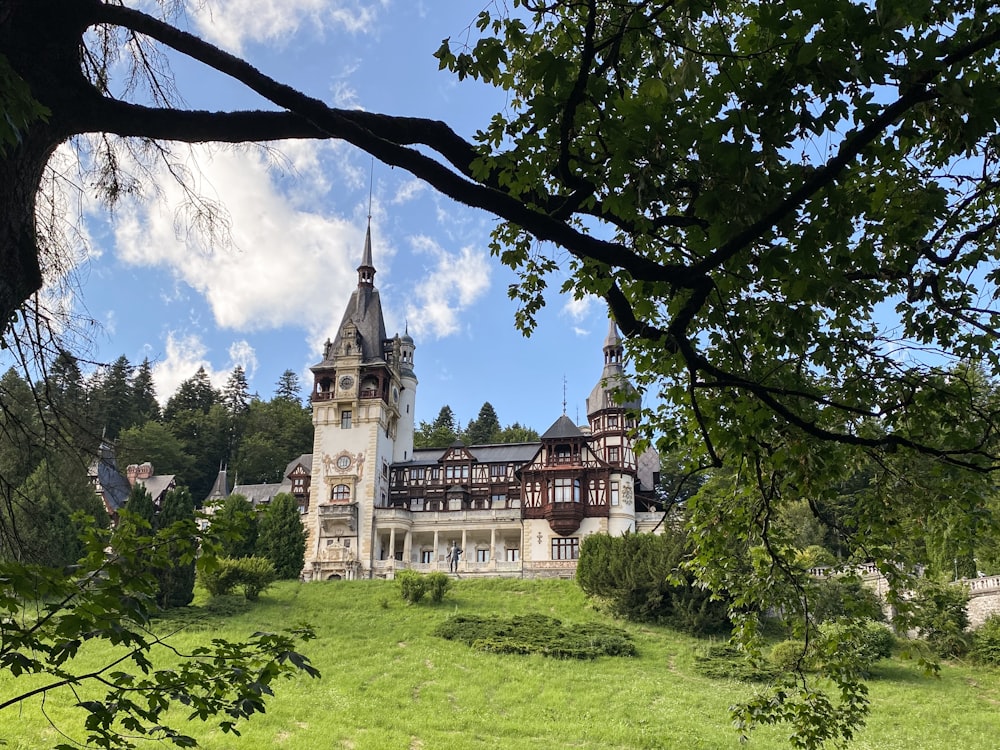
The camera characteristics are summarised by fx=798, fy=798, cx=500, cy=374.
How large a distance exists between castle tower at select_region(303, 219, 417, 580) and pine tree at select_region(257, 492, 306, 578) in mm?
5845

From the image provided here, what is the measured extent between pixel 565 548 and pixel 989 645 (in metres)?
27.9

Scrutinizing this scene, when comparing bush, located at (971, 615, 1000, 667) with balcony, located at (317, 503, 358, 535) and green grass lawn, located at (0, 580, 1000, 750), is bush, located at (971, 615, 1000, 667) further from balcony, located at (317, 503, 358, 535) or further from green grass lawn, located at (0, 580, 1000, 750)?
balcony, located at (317, 503, 358, 535)

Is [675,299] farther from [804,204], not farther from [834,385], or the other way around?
[834,385]

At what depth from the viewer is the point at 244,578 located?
34.3 metres

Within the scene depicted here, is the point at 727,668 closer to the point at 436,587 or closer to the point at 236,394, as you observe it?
the point at 436,587

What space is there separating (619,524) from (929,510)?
44.9 meters

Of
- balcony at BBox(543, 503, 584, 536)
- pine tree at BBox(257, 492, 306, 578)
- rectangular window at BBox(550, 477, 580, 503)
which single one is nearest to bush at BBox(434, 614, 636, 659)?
pine tree at BBox(257, 492, 306, 578)

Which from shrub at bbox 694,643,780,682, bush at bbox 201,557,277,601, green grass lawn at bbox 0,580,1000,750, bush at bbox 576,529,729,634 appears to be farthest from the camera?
bush at bbox 201,557,277,601

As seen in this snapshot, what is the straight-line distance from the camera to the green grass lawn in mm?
15680

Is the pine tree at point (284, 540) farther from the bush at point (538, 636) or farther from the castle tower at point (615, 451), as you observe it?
the castle tower at point (615, 451)

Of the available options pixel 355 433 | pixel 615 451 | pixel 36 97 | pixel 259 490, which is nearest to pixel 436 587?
pixel 615 451

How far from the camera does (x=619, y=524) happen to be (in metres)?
50.3

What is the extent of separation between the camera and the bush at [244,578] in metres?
34.0

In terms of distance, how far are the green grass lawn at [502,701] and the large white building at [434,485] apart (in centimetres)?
1977
